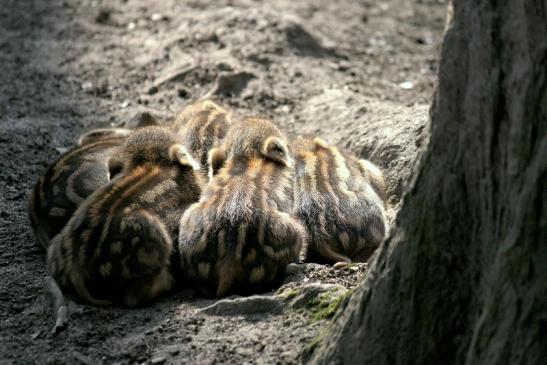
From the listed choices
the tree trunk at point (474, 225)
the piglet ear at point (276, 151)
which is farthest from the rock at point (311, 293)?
the piglet ear at point (276, 151)

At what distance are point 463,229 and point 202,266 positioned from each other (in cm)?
179

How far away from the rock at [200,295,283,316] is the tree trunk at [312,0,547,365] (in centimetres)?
75

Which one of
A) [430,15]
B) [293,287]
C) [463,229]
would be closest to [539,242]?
[463,229]

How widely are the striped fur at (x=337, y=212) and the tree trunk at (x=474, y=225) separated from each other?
4.76 feet

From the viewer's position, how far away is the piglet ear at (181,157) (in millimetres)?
5582

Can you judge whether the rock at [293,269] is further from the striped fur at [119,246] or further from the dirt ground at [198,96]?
the striped fur at [119,246]

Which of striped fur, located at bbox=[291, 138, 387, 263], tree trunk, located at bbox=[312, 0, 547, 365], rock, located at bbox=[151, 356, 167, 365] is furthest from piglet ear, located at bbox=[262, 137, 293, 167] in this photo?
tree trunk, located at bbox=[312, 0, 547, 365]

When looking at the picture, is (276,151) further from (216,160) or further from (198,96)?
(198,96)

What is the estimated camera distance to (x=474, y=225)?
10.8ft

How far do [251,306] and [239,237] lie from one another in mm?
432

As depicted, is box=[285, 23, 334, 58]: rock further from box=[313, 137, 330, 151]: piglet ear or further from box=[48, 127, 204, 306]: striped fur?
box=[48, 127, 204, 306]: striped fur

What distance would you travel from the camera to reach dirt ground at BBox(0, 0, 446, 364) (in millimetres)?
4336

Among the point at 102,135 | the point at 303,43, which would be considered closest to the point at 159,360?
the point at 102,135

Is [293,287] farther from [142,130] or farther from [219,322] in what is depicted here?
[142,130]
